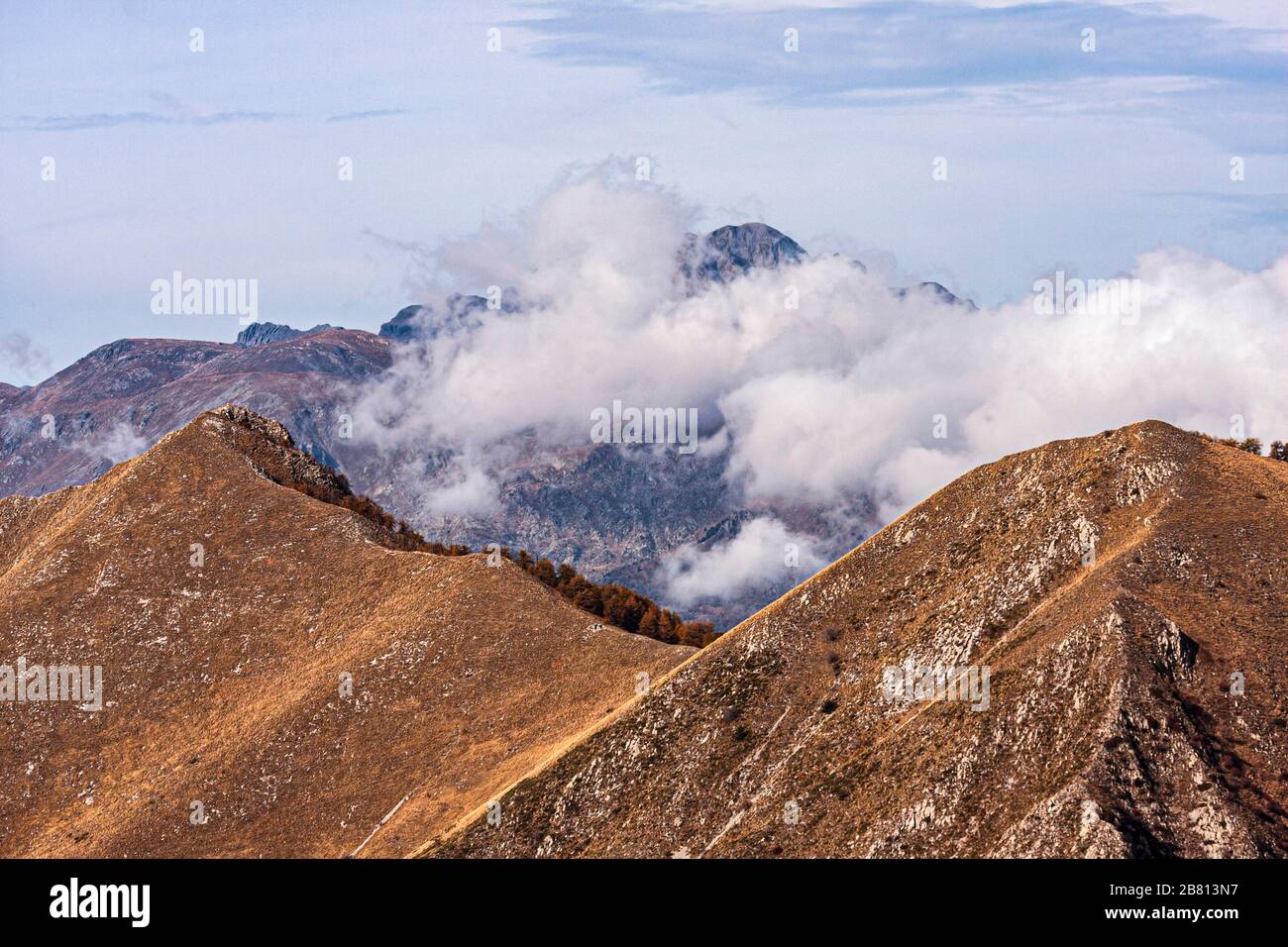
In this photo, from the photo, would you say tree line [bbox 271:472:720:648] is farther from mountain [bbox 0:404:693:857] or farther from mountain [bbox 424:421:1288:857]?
mountain [bbox 424:421:1288:857]

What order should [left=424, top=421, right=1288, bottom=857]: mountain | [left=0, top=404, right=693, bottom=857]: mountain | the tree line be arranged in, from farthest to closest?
the tree line < [left=0, top=404, right=693, bottom=857]: mountain < [left=424, top=421, right=1288, bottom=857]: mountain

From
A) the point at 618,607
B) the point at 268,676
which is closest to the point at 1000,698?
the point at 268,676

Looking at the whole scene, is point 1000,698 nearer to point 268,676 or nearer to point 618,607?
point 268,676

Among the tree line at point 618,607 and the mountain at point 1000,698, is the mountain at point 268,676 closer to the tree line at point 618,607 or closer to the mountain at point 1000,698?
the tree line at point 618,607

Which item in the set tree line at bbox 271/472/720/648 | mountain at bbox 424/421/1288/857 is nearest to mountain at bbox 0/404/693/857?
tree line at bbox 271/472/720/648
